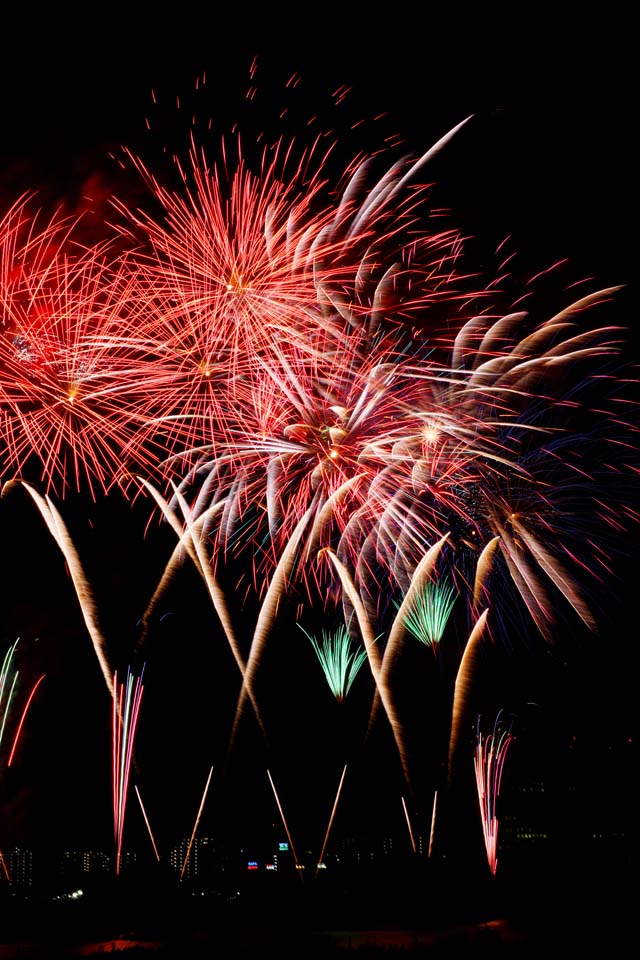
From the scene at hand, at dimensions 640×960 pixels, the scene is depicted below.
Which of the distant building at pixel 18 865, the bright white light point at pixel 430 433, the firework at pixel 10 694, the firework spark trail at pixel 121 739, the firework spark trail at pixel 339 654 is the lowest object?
the distant building at pixel 18 865

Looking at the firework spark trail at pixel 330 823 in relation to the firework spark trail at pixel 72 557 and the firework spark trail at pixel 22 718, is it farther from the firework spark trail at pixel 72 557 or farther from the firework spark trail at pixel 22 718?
the firework spark trail at pixel 22 718

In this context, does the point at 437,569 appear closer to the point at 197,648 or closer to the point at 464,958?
the point at 464,958

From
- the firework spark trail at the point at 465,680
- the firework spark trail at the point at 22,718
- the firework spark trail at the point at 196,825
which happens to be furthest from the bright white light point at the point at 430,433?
the firework spark trail at the point at 22,718

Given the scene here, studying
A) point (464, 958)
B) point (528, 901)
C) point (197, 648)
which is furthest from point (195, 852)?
point (197, 648)

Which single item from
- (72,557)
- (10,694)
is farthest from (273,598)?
(10,694)

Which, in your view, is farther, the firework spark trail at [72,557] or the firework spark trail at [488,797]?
the firework spark trail at [488,797]

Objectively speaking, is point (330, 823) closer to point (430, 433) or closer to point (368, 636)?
point (368, 636)
